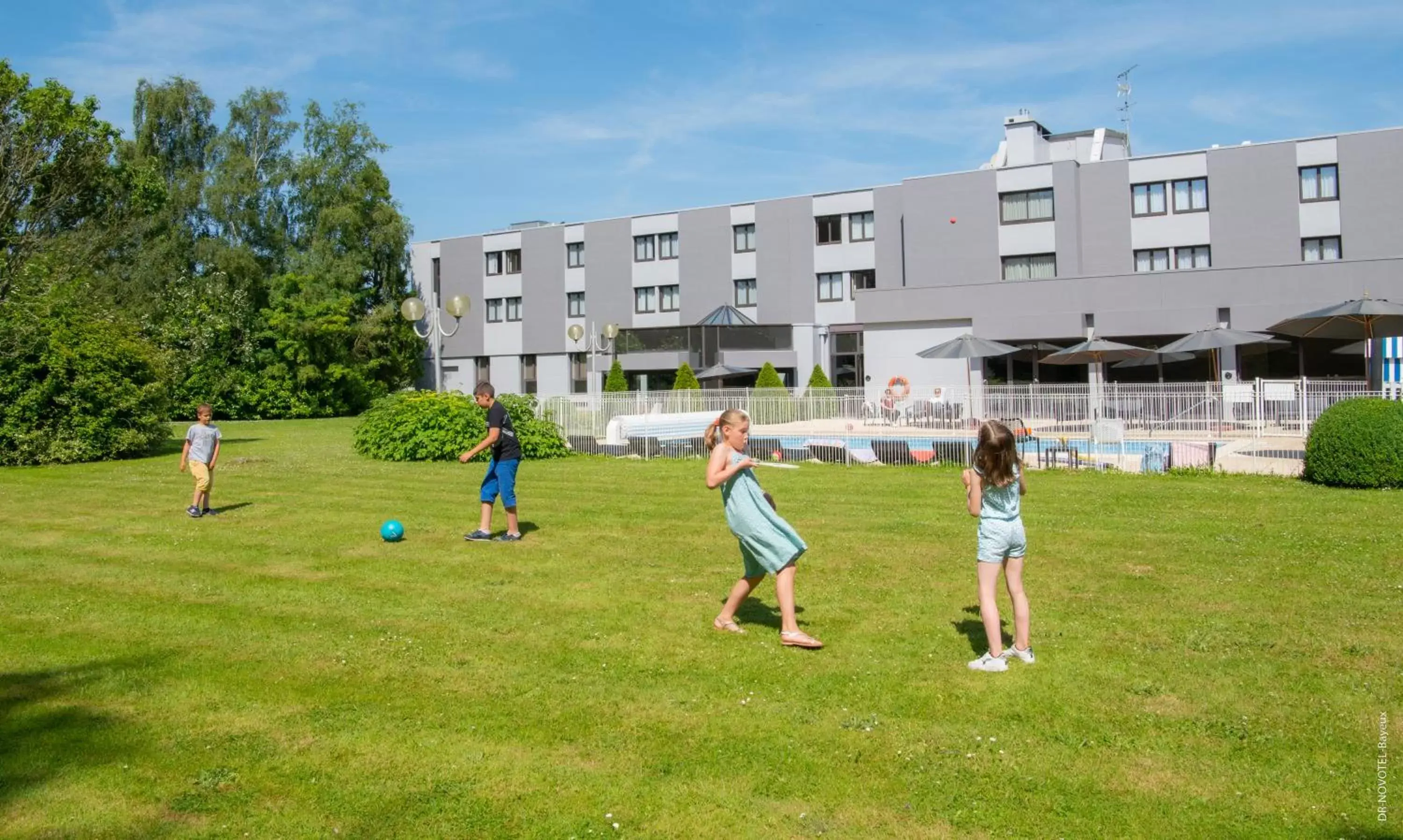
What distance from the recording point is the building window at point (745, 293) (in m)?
53.4

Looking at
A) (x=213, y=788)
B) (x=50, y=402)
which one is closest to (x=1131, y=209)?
(x=50, y=402)

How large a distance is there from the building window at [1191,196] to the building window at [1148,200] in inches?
17.3

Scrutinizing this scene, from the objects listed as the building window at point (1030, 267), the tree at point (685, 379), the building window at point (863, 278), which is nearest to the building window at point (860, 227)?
the building window at point (863, 278)

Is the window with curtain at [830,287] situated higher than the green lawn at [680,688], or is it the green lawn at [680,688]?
the window with curtain at [830,287]

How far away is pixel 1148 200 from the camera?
42.1 metres

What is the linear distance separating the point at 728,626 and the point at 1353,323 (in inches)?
1023

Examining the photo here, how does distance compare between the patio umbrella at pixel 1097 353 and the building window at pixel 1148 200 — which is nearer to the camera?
the patio umbrella at pixel 1097 353

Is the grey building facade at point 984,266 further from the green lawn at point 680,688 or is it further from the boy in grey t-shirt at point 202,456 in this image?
the boy in grey t-shirt at point 202,456

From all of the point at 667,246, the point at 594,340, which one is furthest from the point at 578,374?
the point at 594,340

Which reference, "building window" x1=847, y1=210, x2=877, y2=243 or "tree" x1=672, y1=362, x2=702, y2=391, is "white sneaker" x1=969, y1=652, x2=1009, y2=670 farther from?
"building window" x1=847, y1=210, x2=877, y2=243

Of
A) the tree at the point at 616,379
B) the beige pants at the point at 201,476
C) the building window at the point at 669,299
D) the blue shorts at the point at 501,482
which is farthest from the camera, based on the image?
the building window at the point at 669,299

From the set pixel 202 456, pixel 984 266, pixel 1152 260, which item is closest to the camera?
pixel 202 456

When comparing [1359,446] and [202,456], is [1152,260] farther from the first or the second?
[202,456]

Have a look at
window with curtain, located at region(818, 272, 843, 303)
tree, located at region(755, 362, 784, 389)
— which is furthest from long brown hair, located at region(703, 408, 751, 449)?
window with curtain, located at region(818, 272, 843, 303)
